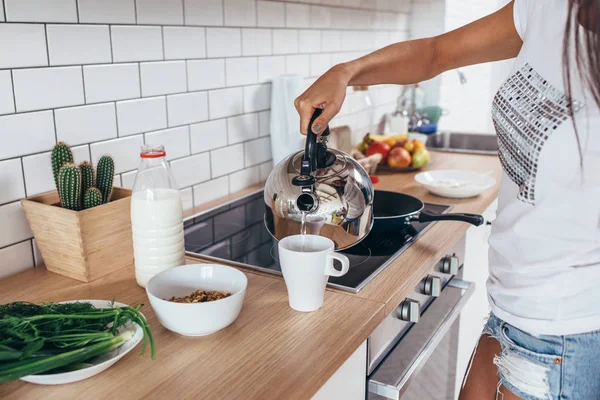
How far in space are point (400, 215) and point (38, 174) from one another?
789 millimetres

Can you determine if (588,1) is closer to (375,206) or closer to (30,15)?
(375,206)

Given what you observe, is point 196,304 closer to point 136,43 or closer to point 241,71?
point 136,43

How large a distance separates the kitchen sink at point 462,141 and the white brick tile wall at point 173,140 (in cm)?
136

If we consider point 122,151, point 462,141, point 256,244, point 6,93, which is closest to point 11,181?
point 6,93

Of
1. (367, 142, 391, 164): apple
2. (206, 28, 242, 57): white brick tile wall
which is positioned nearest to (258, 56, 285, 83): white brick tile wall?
(206, 28, 242, 57): white brick tile wall

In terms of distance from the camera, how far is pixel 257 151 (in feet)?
5.99

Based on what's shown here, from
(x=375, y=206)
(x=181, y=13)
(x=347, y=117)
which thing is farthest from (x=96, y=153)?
(x=347, y=117)

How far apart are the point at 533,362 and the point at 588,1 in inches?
22.0

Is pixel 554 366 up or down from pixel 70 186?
down

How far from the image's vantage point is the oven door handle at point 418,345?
1.06 metres

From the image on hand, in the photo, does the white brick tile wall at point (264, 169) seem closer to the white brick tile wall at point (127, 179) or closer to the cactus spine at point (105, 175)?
the white brick tile wall at point (127, 179)


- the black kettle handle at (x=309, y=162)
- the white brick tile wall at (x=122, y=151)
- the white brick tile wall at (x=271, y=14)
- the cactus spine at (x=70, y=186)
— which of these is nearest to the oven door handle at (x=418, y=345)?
the black kettle handle at (x=309, y=162)

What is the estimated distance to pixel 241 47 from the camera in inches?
65.9

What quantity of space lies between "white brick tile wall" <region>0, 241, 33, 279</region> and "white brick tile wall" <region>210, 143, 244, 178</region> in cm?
60
